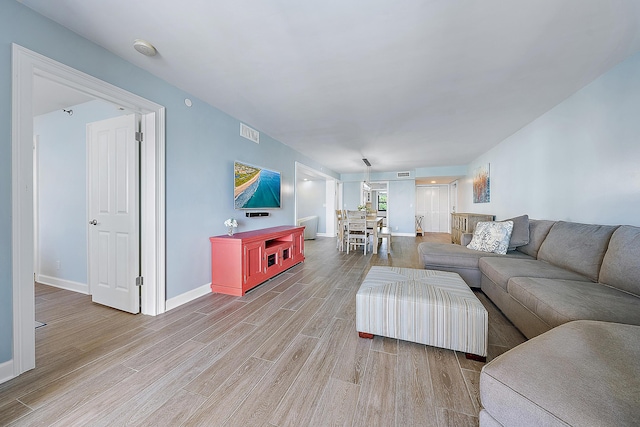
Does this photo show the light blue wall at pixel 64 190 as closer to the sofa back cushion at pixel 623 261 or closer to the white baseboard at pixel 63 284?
the white baseboard at pixel 63 284

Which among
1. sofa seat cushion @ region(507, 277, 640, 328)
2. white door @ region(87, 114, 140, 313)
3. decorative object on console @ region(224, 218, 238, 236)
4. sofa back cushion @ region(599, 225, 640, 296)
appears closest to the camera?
sofa seat cushion @ region(507, 277, 640, 328)

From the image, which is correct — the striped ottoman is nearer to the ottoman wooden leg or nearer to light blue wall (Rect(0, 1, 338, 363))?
the ottoman wooden leg

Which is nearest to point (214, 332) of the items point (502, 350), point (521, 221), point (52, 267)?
point (502, 350)

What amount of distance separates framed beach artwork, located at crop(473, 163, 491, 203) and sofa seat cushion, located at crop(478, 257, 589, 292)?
10.3 ft

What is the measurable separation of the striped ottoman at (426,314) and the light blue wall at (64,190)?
11.4 ft

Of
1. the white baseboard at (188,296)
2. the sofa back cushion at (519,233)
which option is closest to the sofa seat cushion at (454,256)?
the sofa back cushion at (519,233)

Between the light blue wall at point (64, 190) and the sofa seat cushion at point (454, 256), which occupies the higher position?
the light blue wall at point (64, 190)

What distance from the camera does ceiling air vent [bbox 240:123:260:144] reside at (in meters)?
3.45

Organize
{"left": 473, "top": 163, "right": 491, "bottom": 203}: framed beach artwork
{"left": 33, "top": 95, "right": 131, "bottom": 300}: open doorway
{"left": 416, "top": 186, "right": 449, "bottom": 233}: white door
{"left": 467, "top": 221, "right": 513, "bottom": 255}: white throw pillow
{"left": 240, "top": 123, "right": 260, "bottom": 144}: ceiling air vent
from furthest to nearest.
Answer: {"left": 416, "top": 186, "right": 449, "bottom": 233}: white door
{"left": 473, "top": 163, "right": 491, "bottom": 203}: framed beach artwork
{"left": 240, "top": 123, "right": 260, "bottom": 144}: ceiling air vent
{"left": 467, "top": 221, "right": 513, "bottom": 255}: white throw pillow
{"left": 33, "top": 95, "right": 131, "bottom": 300}: open doorway

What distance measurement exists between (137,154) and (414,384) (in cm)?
303

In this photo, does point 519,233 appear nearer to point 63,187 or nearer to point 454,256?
point 454,256

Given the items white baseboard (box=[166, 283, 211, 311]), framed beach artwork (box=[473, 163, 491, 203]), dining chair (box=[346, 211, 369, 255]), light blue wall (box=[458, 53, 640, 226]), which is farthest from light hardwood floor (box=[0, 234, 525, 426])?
framed beach artwork (box=[473, 163, 491, 203])

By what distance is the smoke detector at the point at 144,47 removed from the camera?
1.76 m

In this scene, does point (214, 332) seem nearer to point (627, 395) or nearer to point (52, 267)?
point (627, 395)
